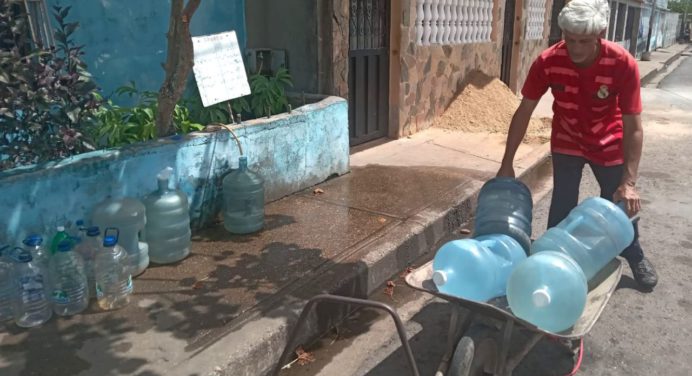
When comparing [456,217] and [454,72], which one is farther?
[454,72]

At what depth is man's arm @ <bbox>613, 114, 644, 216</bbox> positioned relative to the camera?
3.21 meters

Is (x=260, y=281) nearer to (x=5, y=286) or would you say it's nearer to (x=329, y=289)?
(x=329, y=289)

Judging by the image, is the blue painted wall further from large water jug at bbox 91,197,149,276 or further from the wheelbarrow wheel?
the wheelbarrow wheel

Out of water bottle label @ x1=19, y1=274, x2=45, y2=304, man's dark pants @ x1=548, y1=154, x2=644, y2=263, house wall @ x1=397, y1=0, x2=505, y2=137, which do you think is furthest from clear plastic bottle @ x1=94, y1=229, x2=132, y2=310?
house wall @ x1=397, y1=0, x2=505, y2=137

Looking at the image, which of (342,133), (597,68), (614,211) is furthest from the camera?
(342,133)

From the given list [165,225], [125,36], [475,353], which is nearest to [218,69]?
[125,36]

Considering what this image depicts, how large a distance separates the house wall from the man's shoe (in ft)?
13.8

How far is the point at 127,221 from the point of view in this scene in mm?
3529

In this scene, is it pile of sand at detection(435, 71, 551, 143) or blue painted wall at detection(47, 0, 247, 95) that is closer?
blue painted wall at detection(47, 0, 247, 95)

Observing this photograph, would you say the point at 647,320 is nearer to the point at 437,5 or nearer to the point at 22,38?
the point at 22,38

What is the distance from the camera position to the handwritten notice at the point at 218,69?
190 inches

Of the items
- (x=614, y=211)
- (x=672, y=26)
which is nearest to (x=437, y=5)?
(x=614, y=211)

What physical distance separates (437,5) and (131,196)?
19.2 ft

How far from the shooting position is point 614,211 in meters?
3.04
